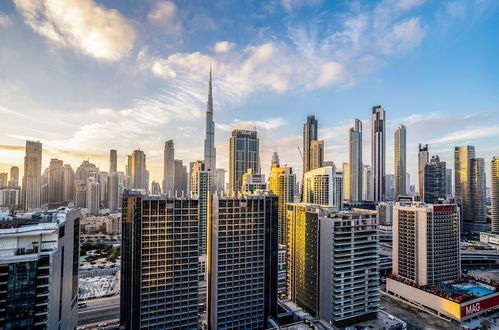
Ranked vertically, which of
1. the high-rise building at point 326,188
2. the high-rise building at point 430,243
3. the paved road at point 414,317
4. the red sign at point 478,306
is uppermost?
the high-rise building at point 326,188

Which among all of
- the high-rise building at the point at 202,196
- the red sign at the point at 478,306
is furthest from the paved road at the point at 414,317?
the high-rise building at the point at 202,196

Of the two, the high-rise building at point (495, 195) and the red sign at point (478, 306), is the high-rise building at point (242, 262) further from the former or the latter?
the high-rise building at point (495, 195)

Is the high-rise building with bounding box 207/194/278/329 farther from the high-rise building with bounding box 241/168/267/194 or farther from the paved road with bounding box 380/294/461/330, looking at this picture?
the high-rise building with bounding box 241/168/267/194

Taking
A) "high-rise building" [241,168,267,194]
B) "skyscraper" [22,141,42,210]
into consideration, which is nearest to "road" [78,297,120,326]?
"high-rise building" [241,168,267,194]

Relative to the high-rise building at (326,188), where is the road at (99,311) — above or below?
below

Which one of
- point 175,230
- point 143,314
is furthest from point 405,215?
point 143,314

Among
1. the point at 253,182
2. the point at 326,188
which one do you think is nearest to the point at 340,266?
the point at 253,182
